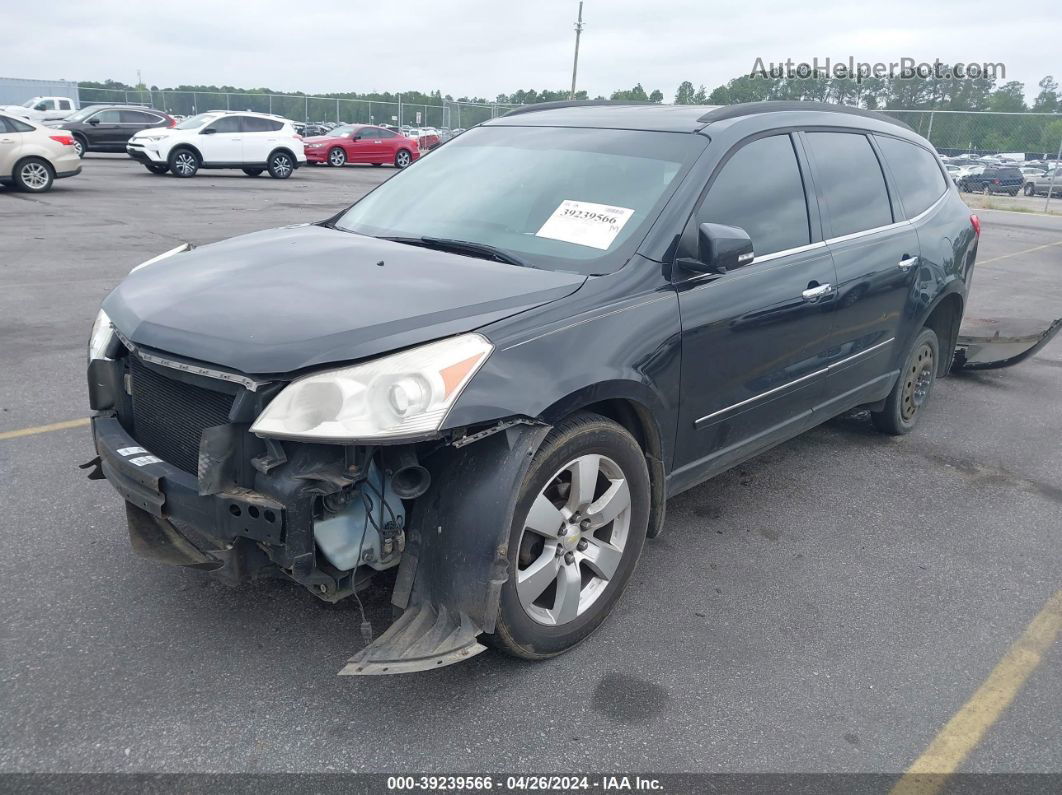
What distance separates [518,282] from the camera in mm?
2930

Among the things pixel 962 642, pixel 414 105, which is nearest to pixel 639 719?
pixel 962 642

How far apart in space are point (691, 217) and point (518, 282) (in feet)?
2.60

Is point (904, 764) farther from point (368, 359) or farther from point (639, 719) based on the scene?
point (368, 359)

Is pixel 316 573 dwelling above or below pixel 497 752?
above

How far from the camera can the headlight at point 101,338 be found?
3008 millimetres

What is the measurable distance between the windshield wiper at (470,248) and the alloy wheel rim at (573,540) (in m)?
0.83

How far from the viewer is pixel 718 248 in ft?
10.1

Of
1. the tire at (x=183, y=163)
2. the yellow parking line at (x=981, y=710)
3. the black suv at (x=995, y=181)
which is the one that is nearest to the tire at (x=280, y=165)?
the tire at (x=183, y=163)

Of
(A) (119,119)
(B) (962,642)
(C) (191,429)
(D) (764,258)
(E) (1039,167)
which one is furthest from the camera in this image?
(E) (1039,167)

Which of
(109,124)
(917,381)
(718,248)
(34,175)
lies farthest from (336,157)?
(718,248)

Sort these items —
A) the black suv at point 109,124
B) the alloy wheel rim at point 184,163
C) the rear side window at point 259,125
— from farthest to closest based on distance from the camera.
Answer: the black suv at point 109,124 < the rear side window at point 259,125 < the alloy wheel rim at point 184,163

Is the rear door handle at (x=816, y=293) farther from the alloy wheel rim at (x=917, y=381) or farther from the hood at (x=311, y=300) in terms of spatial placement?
the alloy wheel rim at (x=917, y=381)

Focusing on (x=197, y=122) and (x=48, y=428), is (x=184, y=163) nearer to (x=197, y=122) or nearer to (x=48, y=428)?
(x=197, y=122)

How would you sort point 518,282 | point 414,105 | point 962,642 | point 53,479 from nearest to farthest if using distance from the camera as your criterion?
1. point 518,282
2. point 962,642
3. point 53,479
4. point 414,105
